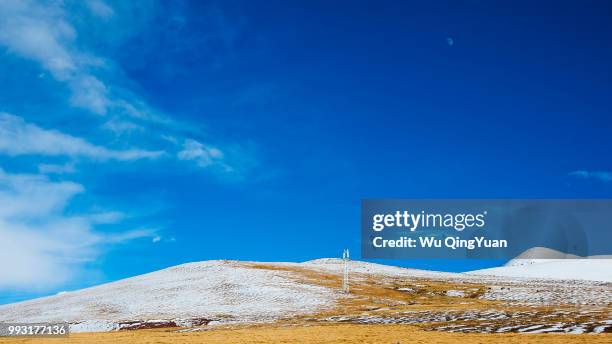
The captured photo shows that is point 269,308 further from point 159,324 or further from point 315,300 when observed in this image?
point 159,324

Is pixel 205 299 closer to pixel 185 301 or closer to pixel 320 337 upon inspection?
pixel 185 301

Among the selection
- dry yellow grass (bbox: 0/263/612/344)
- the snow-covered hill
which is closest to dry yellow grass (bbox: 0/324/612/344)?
dry yellow grass (bbox: 0/263/612/344)

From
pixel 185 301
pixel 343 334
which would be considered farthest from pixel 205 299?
pixel 343 334

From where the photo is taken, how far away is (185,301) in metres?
105

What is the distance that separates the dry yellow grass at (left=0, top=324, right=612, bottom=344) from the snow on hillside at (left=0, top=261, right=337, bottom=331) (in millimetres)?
13237

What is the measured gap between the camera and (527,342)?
54781 mm

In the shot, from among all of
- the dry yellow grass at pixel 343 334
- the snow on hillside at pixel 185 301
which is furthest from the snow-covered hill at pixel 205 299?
the dry yellow grass at pixel 343 334

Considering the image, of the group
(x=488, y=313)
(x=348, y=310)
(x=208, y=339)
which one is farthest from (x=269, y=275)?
(x=208, y=339)

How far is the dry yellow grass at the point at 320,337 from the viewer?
189 ft

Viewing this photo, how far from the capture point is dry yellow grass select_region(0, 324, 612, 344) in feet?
189

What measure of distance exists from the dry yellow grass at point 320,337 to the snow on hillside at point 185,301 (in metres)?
13.2

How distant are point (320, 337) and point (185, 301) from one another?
49270mm

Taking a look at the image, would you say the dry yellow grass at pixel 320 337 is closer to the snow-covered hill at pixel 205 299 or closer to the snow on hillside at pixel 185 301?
the snow-covered hill at pixel 205 299

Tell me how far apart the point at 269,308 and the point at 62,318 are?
33167 millimetres
